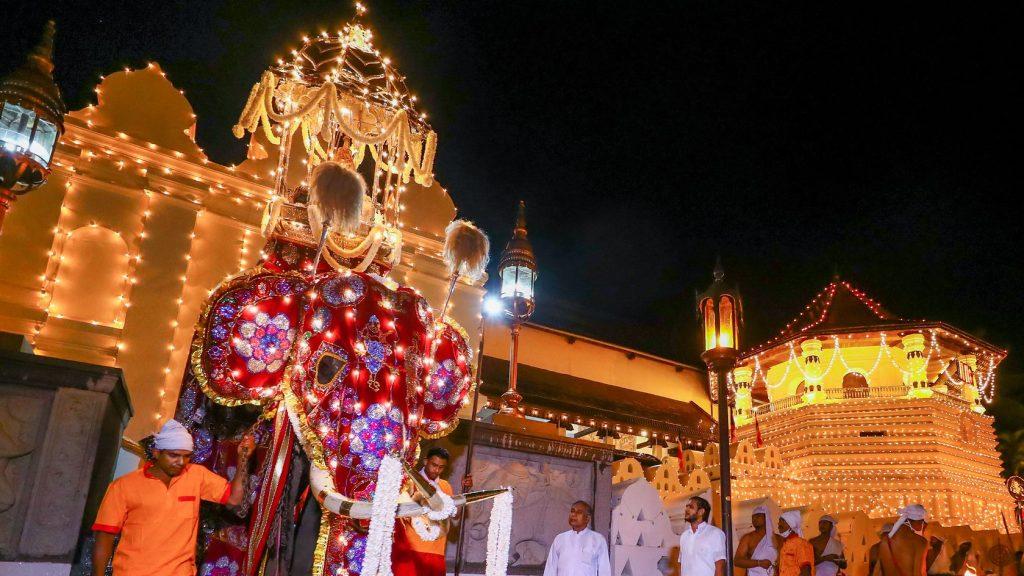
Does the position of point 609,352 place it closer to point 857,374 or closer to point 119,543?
point 857,374

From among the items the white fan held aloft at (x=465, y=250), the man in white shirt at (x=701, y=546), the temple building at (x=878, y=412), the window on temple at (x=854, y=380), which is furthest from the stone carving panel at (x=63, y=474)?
the window on temple at (x=854, y=380)

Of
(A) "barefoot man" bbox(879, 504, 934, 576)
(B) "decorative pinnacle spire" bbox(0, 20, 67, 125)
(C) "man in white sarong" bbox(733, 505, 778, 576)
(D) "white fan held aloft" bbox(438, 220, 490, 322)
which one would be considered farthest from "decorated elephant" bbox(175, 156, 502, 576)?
(A) "barefoot man" bbox(879, 504, 934, 576)

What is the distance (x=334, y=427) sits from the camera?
4715 millimetres

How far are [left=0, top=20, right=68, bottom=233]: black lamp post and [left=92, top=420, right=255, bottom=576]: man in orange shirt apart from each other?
2.72 metres

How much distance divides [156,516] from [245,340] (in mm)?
1430

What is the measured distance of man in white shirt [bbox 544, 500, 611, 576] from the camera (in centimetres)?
633

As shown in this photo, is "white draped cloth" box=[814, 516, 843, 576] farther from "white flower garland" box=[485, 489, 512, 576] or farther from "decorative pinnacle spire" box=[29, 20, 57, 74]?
"decorative pinnacle spire" box=[29, 20, 57, 74]

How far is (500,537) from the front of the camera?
5117 mm

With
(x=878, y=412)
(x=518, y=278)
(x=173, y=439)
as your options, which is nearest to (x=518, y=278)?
(x=518, y=278)

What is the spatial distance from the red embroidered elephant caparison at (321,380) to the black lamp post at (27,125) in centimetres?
186

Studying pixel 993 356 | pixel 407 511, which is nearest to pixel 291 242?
pixel 407 511

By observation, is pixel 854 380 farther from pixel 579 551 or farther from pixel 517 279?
pixel 579 551

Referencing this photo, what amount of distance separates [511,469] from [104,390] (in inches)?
143

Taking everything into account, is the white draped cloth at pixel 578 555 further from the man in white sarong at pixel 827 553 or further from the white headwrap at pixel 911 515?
the white headwrap at pixel 911 515
